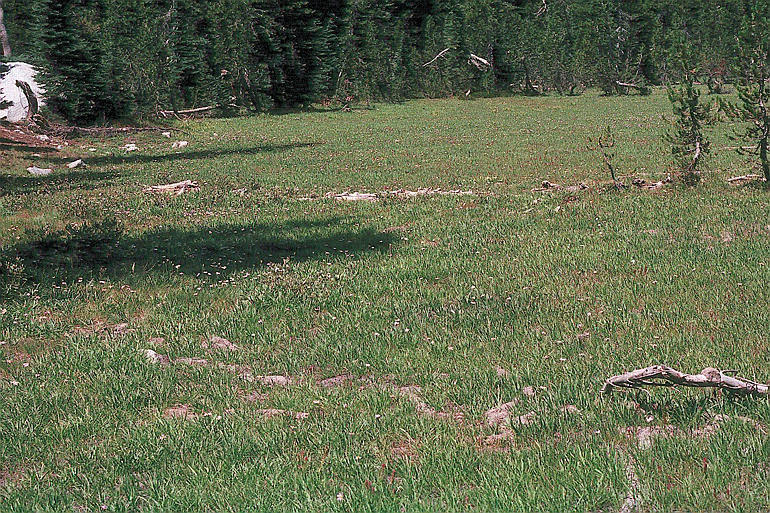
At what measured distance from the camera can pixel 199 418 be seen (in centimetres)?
486

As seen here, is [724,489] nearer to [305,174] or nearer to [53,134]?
[305,174]

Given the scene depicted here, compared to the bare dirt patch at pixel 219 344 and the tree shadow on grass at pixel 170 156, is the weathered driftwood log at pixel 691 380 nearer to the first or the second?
the bare dirt patch at pixel 219 344

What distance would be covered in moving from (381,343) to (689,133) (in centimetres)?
955

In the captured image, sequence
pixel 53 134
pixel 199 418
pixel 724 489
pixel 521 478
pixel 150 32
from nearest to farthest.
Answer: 1. pixel 724 489
2. pixel 521 478
3. pixel 199 418
4. pixel 53 134
5. pixel 150 32

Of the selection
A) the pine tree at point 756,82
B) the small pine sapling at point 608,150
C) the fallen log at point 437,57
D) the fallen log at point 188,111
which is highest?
the pine tree at point 756,82

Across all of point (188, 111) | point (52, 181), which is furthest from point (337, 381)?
point (188, 111)

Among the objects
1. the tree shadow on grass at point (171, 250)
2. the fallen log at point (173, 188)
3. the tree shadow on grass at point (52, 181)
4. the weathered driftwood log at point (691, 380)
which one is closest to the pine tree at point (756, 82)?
the tree shadow on grass at point (171, 250)

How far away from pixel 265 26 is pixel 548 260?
40333 millimetres

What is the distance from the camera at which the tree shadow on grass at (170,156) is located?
73.1ft

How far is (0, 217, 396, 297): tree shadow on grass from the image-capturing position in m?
8.74

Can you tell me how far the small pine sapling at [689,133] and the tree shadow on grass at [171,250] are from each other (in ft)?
18.2

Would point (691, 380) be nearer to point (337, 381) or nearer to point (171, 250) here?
point (337, 381)

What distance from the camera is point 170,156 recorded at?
77.6 ft

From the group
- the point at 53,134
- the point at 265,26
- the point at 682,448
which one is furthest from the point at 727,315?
the point at 265,26
